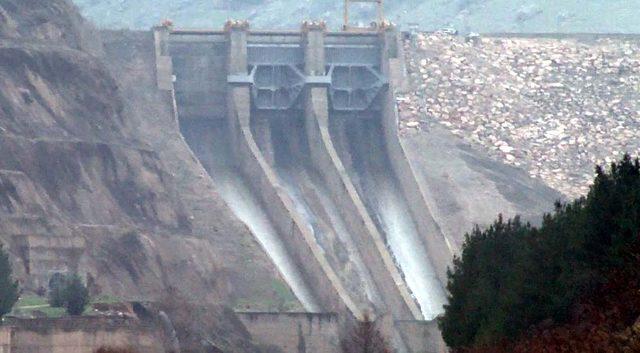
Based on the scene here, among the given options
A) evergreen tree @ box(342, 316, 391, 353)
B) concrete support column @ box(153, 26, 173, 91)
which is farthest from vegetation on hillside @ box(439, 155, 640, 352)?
concrete support column @ box(153, 26, 173, 91)

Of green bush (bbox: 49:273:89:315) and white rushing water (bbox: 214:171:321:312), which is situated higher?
green bush (bbox: 49:273:89:315)


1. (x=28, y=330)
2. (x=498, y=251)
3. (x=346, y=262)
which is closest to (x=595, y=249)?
(x=498, y=251)

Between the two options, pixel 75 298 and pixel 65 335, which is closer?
pixel 65 335

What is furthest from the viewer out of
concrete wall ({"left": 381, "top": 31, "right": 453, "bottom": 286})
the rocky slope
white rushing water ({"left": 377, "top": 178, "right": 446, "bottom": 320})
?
concrete wall ({"left": 381, "top": 31, "right": 453, "bottom": 286})

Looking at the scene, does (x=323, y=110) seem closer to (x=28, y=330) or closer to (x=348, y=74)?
(x=348, y=74)

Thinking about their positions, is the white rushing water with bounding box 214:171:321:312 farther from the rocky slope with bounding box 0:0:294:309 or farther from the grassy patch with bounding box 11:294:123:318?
the grassy patch with bounding box 11:294:123:318

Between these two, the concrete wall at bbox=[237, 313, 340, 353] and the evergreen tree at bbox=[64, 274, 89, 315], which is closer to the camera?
the evergreen tree at bbox=[64, 274, 89, 315]

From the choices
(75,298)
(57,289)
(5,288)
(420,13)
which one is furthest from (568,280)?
(420,13)

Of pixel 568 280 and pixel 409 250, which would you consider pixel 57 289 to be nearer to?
pixel 409 250
